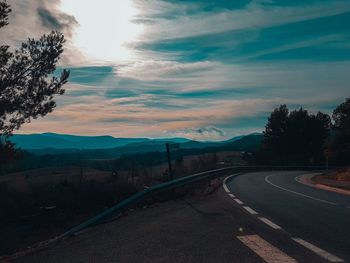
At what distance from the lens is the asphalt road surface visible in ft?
22.2

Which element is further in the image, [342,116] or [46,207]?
[342,116]

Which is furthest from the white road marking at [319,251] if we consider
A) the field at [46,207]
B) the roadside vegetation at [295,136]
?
the roadside vegetation at [295,136]

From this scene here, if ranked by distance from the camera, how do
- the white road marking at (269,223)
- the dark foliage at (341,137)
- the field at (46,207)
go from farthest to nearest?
the dark foliage at (341,137) → the field at (46,207) → the white road marking at (269,223)

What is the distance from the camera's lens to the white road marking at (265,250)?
20.9ft

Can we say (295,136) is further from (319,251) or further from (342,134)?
(319,251)

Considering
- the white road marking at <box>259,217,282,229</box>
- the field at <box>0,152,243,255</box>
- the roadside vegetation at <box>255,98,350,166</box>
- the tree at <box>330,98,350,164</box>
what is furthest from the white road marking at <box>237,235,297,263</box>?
the roadside vegetation at <box>255,98,350,166</box>

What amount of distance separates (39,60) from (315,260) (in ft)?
54.5

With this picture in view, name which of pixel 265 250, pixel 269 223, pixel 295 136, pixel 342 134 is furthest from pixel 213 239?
pixel 295 136

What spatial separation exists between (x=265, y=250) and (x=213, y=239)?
4.22ft

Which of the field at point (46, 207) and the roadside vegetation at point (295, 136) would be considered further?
the roadside vegetation at point (295, 136)

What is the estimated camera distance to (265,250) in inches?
277

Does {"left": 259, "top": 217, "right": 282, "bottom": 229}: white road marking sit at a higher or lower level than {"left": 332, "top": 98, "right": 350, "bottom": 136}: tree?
lower

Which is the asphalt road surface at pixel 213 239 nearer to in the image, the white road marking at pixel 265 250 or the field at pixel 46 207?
the white road marking at pixel 265 250

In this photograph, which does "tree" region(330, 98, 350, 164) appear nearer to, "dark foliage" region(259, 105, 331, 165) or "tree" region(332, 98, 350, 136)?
"tree" region(332, 98, 350, 136)
